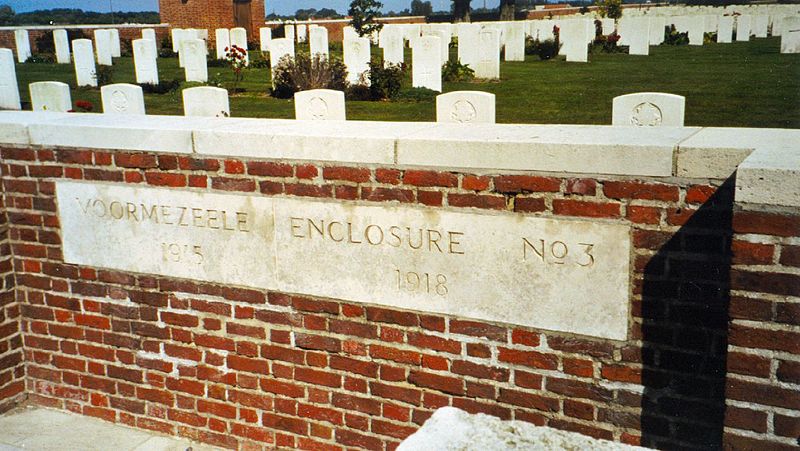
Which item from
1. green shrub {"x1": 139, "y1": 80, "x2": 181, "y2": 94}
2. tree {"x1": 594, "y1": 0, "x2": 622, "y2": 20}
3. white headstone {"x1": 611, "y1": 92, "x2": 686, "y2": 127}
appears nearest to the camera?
white headstone {"x1": 611, "y1": 92, "x2": 686, "y2": 127}

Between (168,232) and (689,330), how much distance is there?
253 centimetres

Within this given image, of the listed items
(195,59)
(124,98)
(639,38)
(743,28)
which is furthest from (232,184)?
(743,28)

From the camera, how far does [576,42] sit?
20953 mm

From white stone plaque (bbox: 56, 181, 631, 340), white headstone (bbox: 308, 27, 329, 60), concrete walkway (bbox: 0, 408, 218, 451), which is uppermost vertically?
white headstone (bbox: 308, 27, 329, 60)

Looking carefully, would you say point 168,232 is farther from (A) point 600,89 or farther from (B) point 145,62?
(B) point 145,62

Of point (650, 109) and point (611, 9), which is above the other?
point (611, 9)

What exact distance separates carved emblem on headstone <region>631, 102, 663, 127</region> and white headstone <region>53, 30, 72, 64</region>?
76.8ft

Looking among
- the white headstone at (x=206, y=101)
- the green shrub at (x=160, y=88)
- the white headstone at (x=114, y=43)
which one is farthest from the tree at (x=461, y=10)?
the white headstone at (x=206, y=101)

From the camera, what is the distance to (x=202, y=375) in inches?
152

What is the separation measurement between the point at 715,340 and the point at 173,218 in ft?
8.48

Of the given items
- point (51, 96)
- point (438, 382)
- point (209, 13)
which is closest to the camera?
point (438, 382)

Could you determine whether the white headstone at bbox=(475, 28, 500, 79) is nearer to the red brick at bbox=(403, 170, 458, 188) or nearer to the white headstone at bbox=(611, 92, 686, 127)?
the white headstone at bbox=(611, 92, 686, 127)

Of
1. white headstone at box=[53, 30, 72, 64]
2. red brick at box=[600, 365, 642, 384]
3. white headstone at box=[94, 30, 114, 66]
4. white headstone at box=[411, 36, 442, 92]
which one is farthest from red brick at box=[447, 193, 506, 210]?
white headstone at box=[53, 30, 72, 64]

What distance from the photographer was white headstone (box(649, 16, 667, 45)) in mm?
26344
